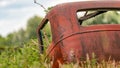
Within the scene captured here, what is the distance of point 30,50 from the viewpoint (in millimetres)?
7863

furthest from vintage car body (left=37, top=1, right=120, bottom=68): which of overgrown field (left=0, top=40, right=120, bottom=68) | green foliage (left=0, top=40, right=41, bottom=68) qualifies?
green foliage (left=0, top=40, right=41, bottom=68)

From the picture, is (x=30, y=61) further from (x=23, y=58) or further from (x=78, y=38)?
(x=78, y=38)

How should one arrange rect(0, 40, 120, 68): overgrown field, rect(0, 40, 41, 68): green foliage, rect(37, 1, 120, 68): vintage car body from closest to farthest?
rect(0, 40, 120, 68): overgrown field → rect(37, 1, 120, 68): vintage car body → rect(0, 40, 41, 68): green foliage

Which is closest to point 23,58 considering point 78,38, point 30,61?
point 30,61

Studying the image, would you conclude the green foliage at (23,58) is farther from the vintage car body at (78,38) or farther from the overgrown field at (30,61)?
the vintage car body at (78,38)

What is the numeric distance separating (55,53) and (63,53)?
204 millimetres

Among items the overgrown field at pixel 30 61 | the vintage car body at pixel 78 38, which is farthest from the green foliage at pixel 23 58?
the vintage car body at pixel 78 38

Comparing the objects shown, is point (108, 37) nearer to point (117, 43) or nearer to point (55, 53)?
point (117, 43)

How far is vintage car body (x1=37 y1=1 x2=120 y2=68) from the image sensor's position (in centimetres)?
565

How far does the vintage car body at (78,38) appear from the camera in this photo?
5.65 m

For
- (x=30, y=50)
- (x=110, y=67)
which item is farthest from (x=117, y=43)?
(x=30, y=50)

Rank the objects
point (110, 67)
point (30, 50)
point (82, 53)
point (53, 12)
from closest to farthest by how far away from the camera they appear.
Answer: point (110, 67) < point (82, 53) < point (53, 12) < point (30, 50)

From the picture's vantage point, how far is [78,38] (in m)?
5.71

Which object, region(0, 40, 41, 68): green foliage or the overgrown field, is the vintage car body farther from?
region(0, 40, 41, 68): green foliage
